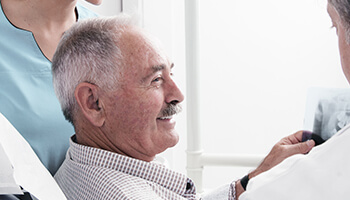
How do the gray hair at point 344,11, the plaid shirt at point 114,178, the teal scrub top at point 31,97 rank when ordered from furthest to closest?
the teal scrub top at point 31,97 < the plaid shirt at point 114,178 < the gray hair at point 344,11

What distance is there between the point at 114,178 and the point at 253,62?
1.52 meters

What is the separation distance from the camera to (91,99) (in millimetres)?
1202

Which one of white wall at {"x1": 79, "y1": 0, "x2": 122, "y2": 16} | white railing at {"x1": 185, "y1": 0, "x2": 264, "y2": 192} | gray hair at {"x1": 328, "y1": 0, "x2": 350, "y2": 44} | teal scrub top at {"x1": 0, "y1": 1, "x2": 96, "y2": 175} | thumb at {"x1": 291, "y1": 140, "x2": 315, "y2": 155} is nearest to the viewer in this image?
gray hair at {"x1": 328, "y1": 0, "x2": 350, "y2": 44}

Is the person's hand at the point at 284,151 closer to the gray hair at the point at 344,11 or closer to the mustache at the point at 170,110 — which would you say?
the mustache at the point at 170,110

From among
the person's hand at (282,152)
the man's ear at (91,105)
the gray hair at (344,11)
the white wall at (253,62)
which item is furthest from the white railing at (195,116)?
the gray hair at (344,11)

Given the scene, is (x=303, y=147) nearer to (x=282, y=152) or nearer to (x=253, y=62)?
(x=282, y=152)

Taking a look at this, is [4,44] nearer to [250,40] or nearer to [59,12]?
[59,12]

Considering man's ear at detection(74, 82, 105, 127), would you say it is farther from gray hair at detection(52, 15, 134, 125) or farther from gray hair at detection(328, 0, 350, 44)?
gray hair at detection(328, 0, 350, 44)

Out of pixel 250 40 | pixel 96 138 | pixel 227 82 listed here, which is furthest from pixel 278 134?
pixel 96 138

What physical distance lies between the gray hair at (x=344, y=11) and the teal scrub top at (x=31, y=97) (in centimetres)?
94

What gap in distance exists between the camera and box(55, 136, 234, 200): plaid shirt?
43.0 inches

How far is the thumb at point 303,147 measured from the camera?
3.93ft

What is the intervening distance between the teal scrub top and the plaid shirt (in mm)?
149

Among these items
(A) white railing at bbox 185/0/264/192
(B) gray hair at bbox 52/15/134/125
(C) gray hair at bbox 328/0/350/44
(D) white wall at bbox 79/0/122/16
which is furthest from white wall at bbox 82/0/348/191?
(C) gray hair at bbox 328/0/350/44
